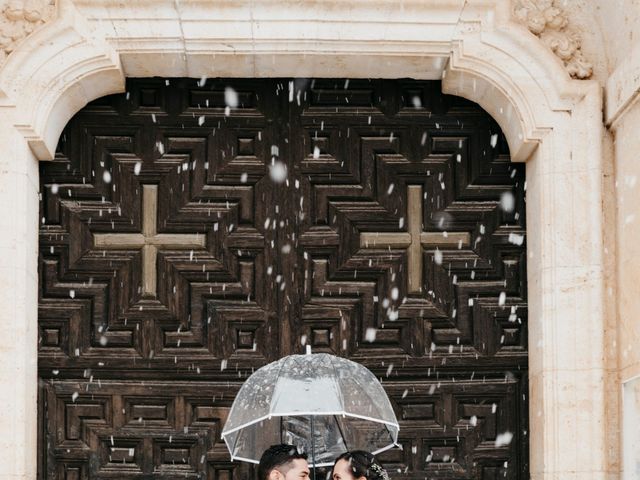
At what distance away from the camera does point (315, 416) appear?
7.32 metres

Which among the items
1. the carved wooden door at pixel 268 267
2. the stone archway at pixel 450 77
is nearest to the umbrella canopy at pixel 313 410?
the carved wooden door at pixel 268 267

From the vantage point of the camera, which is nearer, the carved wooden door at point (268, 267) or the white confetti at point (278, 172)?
the carved wooden door at point (268, 267)

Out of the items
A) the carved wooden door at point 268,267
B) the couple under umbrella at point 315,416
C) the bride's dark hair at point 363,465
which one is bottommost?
the bride's dark hair at point 363,465

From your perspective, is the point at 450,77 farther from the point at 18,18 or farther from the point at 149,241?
the point at 18,18

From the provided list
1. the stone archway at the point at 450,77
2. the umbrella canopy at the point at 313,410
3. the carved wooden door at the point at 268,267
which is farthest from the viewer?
the carved wooden door at the point at 268,267

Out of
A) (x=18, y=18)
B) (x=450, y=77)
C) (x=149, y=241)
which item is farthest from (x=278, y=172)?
(x=18, y=18)

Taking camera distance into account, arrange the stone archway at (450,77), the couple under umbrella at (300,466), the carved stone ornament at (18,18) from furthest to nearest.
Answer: the carved stone ornament at (18,18) → the stone archway at (450,77) → the couple under umbrella at (300,466)

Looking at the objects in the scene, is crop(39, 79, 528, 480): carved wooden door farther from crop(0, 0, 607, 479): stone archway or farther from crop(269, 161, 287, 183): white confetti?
crop(0, 0, 607, 479): stone archway

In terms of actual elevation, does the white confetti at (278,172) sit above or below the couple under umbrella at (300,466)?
above

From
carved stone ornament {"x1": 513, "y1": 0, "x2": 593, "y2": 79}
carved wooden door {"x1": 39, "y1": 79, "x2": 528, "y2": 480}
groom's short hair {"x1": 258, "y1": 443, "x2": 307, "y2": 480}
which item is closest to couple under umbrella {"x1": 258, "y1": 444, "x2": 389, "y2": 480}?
groom's short hair {"x1": 258, "y1": 443, "x2": 307, "y2": 480}

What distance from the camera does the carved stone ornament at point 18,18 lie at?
8047 millimetres

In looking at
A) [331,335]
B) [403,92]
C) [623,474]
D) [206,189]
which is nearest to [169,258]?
[206,189]

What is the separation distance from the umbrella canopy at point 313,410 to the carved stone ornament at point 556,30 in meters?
2.17

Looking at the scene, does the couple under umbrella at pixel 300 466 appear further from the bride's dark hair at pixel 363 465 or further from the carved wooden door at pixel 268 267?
the carved wooden door at pixel 268 267
